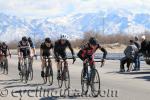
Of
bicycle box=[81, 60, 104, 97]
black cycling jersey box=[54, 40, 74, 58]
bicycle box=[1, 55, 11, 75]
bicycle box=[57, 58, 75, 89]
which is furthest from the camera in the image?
bicycle box=[1, 55, 11, 75]

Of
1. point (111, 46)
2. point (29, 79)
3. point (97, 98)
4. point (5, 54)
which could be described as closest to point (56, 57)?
point (97, 98)

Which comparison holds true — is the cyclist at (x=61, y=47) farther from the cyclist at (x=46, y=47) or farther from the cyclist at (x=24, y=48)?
the cyclist at (x=24, y=48)

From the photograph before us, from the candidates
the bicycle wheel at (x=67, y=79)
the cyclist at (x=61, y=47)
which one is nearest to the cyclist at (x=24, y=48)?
the cyclist at (x=61, y=47)

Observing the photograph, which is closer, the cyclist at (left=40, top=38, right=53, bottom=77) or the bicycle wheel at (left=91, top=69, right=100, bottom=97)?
the bicycle wheel at (left=91, top=69, right=100, bottom=97)

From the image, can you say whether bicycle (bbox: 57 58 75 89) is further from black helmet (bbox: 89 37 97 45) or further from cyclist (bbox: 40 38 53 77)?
black helmet (bbox: 89 37 97 45)

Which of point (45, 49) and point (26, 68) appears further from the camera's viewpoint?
point (26, 68)

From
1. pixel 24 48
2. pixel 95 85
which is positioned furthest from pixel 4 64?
pixel 95 85

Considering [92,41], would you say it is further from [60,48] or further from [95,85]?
[60,48]

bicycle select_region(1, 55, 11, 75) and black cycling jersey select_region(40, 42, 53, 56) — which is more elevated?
black cycling jersey select_region(40, 42, 53, 56)

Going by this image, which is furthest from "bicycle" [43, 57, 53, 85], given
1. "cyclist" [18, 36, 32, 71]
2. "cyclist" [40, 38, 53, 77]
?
"cyclist" [18, 36, 32, 71]

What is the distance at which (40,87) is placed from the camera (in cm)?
1830

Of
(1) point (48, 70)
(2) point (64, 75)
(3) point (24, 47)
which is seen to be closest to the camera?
(2) point (64, 75)

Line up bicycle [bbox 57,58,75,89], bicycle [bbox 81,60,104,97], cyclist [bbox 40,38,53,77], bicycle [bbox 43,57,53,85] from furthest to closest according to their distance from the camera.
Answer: bicycle [bbox 43,57,53,85], cyclist [bbox 40,38,53,77], bicycle [bbox 57,58,75,89], bicycle [bbox 81,60,104,97]

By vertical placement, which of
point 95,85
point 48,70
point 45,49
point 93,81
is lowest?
point 95,85
